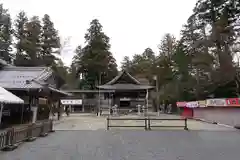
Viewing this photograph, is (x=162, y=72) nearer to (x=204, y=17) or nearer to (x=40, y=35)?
(x=204, y=17)

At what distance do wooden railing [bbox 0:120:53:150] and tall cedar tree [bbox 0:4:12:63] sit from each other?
3365cm

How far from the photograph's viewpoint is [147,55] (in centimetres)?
7200

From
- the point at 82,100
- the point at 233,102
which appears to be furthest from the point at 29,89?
the point at 82,100

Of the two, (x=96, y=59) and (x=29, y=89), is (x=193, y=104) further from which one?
(x=96, y=59)

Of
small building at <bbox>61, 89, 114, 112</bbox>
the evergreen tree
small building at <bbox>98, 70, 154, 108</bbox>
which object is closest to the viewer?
small building at <bbox>98, 70, 154, 108</bbox>

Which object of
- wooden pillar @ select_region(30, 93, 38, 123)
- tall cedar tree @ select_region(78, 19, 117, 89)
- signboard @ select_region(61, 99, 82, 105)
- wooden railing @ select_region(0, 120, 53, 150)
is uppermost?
tall cedar tree @ select_region(78, 19, 117, 89)

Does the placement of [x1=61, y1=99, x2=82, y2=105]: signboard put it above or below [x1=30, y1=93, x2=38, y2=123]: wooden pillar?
above

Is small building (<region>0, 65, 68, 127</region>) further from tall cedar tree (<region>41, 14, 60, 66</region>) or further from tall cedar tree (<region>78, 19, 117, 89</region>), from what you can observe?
tall cedar tree (<region>78, 19, 117, 89</region>)

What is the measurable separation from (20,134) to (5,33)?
137 ft

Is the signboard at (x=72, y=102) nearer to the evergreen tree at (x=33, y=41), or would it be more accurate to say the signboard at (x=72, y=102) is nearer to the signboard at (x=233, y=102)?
the evergreen tree at (x=33, y=41)

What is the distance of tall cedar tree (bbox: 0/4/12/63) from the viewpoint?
42312 mm

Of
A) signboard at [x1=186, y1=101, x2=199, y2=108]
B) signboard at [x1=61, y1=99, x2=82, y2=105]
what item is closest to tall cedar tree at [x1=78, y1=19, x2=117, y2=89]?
signboard at [x1=61, y1=99, x2=82, y2=105]

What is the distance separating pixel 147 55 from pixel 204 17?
1490 inches

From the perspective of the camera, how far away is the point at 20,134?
9.90 meters
